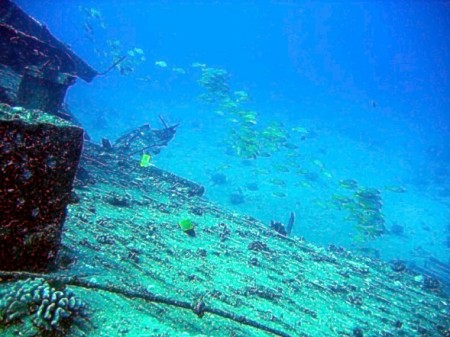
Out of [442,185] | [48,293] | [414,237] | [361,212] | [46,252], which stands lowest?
[48,293]

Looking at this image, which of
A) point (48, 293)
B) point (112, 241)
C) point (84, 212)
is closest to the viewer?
point (48, 293)

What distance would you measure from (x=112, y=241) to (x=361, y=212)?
1496 cm

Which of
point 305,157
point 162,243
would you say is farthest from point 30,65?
point 305,157

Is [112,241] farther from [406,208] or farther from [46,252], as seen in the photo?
[406,208]

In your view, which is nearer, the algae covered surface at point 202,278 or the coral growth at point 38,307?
the coral growth at point 38,307

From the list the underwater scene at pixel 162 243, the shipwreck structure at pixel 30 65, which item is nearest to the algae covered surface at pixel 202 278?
the underwater scene at pixel 162 243

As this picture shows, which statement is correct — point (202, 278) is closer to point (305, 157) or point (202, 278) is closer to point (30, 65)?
point (30, 65)

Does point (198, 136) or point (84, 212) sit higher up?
point (198, 136)

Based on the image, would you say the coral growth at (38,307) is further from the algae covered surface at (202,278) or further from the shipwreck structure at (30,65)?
the shipwreck structure at (30,65)

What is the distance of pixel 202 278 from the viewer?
237 inches

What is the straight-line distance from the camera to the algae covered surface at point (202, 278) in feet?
12.5

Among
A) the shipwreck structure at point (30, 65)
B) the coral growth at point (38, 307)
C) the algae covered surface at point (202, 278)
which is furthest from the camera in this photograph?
the shipwreck structure at point (30, 65)

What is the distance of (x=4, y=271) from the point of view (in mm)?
3031

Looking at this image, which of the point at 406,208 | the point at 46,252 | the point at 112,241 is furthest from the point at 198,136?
the point at 46,252
